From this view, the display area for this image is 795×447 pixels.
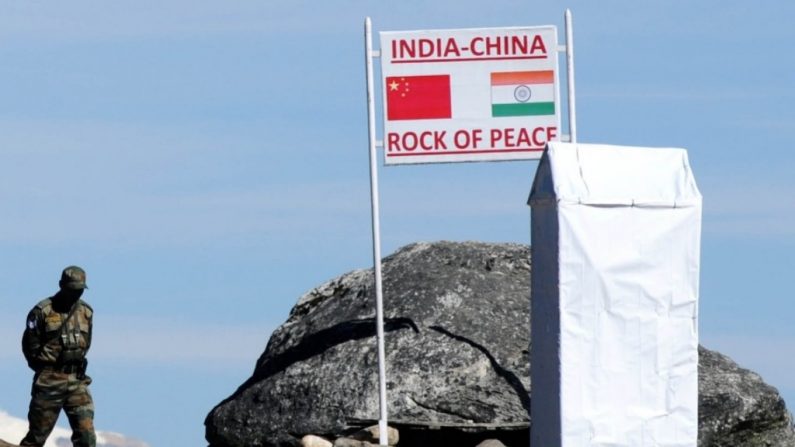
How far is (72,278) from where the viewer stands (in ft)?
64.4

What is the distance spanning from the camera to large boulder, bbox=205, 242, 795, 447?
1886 centimetres

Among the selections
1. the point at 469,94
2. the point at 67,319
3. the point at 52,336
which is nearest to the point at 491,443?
the point at 469,94

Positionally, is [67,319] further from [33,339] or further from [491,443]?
[491,443]

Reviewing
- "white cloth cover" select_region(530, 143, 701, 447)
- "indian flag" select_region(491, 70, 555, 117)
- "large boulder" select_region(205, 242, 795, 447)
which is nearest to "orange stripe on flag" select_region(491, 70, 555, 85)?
"indian flag" select_region(491, 70, 555, 117)

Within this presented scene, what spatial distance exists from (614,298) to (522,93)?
3690 mm

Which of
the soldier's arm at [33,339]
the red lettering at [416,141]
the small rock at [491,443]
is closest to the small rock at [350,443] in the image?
the small rock at [491,443]

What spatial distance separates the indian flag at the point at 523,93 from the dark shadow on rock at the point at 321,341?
287cm

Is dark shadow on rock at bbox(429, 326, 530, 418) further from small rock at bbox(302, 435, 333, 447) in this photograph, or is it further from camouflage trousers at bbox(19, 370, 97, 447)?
camouflage trousers at bbox(19, 370, 97, 447)

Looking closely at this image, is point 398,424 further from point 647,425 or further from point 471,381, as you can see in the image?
point 647,425

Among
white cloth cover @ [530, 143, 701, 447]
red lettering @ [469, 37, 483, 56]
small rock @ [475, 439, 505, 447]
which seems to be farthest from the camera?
red lettering @ [469, 37, 483, 56]

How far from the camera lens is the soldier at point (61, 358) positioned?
19.8 metres

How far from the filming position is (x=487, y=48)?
1925 cm

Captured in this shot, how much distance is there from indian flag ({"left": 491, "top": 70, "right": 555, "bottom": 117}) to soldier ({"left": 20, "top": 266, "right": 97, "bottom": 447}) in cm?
546

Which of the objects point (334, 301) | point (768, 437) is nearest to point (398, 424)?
point (334, 301)
